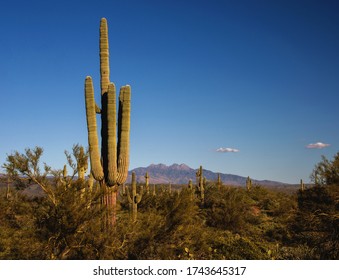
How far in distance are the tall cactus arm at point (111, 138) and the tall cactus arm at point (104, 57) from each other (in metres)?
0.70

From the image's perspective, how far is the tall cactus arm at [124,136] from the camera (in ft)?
38.1

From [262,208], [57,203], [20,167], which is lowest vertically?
[262,208]

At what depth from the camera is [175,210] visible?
452 inches

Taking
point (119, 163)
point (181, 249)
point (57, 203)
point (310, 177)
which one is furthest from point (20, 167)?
point (310, 177)

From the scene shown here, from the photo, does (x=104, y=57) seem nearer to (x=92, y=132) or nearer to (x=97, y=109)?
(x=97, y=109)

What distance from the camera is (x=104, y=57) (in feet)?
40.6

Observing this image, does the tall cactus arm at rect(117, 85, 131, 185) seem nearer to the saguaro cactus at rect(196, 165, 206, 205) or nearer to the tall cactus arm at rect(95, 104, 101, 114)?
the tall cactus arm at rect(95, 104, 101, 114)

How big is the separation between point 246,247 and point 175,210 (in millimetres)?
2563

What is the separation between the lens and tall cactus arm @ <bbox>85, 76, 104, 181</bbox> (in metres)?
11.3

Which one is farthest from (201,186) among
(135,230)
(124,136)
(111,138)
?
(135,230)

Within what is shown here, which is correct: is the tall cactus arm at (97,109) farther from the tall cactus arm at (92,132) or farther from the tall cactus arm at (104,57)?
the tall cactus arm at (104,57)

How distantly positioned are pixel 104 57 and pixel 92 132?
113 inches

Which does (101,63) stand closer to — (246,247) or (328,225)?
(246,247)

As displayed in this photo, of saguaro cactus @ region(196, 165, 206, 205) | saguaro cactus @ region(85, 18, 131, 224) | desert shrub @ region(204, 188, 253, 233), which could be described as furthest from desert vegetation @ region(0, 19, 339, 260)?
saguaro cactus @ region(196, 165, 206, 205)
